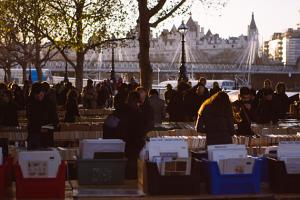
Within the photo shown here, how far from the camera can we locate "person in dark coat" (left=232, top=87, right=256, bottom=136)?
41.0 ft

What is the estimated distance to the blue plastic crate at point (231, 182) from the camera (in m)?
8.18

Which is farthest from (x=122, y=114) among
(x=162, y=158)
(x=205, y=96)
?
(x=205, y=96)

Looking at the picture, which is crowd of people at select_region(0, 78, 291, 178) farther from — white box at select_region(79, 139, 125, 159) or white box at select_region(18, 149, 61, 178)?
white box at select_region(18, 149, 61, 178)

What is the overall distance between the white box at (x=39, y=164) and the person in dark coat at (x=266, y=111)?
830cm

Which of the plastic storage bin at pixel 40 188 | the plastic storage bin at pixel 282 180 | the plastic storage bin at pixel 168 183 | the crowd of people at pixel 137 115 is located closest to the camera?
the plastic storage bin at pixel 40 188

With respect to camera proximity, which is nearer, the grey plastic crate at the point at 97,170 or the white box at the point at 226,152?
the white box at the point at 226,152

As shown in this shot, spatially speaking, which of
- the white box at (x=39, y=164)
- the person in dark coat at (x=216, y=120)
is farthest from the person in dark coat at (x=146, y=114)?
the white box at (x=39, y=164)

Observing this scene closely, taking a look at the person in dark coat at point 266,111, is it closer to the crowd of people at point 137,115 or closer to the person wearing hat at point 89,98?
the crowd of people at point 137,115

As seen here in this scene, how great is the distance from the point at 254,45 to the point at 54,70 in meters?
73.5

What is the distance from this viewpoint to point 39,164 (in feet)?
26.4

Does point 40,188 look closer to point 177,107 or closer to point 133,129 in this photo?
point 133,129

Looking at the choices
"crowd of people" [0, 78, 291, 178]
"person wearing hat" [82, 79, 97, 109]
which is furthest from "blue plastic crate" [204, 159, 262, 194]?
"person wearing hat" [82, 79, 97, 109]

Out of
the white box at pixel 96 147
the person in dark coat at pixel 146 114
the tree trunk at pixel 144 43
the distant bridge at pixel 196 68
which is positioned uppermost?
the tree trunk at pixel 144 43

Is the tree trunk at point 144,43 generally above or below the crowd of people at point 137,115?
above
